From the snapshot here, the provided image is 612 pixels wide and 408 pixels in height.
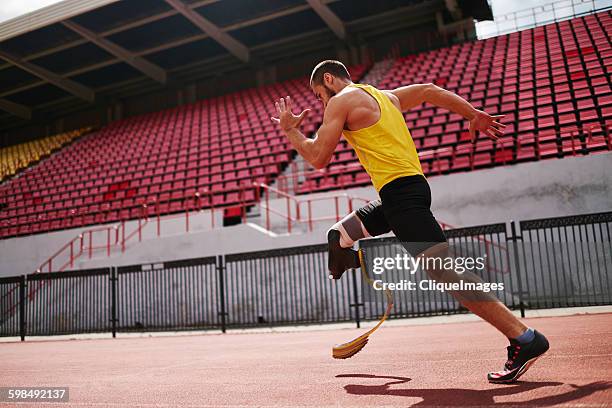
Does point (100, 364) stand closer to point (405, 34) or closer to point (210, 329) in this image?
point (210, 329)

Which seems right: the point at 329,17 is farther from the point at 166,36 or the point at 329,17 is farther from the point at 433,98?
the point at 433,98

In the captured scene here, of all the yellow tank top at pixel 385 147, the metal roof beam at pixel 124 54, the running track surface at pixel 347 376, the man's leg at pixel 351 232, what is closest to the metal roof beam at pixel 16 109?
the metal roof beam at pixel 124 54

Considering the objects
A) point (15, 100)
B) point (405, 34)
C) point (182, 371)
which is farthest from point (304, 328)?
point (15, 100)

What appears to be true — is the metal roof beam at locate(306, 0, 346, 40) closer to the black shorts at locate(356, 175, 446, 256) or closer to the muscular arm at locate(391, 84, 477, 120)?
the muscular arm at locate(391, 84, 477, 120)

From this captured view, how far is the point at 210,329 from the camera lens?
34.4 feet

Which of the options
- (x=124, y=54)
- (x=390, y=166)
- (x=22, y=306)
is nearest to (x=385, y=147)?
(x=390, y=166)

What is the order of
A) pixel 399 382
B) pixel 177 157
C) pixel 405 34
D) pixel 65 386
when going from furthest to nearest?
pixel 405 34, pixel 177 157, pixel 65 386, pixel 399 382

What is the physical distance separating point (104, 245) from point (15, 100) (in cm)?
1904

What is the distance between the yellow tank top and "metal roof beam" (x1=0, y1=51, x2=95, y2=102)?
25.5 metres

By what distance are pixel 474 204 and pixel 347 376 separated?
28.7ft

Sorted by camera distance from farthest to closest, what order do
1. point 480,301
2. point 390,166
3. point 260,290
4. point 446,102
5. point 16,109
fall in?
1. point 16,109
2. point 260,290
3. point 446,102
4. point 390,166
5. point 480,301

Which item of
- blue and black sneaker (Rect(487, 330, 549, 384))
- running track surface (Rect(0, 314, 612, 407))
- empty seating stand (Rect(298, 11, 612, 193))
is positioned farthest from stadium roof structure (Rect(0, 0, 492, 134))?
blue and black sneaker (Rect(487, 330, 549, 384))

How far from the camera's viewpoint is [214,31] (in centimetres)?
2308

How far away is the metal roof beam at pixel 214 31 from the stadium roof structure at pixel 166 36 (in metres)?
0.04
